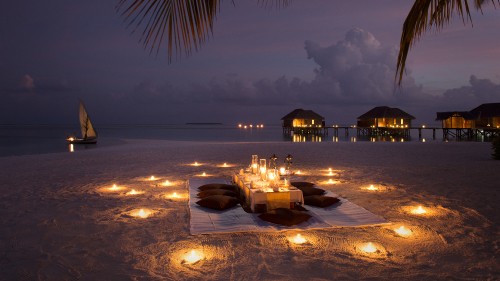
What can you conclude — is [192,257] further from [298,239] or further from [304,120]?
[304,120]

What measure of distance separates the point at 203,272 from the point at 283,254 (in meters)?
0.73

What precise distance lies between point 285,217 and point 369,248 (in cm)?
103

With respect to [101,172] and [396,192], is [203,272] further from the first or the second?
[101,172]

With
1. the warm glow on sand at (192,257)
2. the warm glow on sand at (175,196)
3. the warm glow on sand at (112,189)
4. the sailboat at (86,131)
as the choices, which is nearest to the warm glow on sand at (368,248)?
the warm glow on sand at (192,257)

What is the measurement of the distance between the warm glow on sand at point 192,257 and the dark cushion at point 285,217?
43.9 inches

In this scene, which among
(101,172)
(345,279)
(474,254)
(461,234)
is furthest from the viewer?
(101,172)

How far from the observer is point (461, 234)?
369 centimetres

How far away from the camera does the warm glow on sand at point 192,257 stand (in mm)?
3039

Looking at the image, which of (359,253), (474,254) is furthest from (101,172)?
(474,254)

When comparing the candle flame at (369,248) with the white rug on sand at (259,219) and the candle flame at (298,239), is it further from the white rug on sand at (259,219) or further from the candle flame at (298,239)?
the white rug on sand at (259,219)

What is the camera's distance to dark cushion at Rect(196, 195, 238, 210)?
471cm

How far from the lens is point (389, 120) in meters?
36.2

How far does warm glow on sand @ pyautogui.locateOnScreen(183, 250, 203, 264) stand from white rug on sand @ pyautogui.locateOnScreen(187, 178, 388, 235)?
0.57 m

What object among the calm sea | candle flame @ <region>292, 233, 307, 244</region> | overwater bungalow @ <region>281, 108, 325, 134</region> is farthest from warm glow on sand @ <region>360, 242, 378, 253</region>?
overwater bungalow @ <region>281, 108, 325, 134</region>
